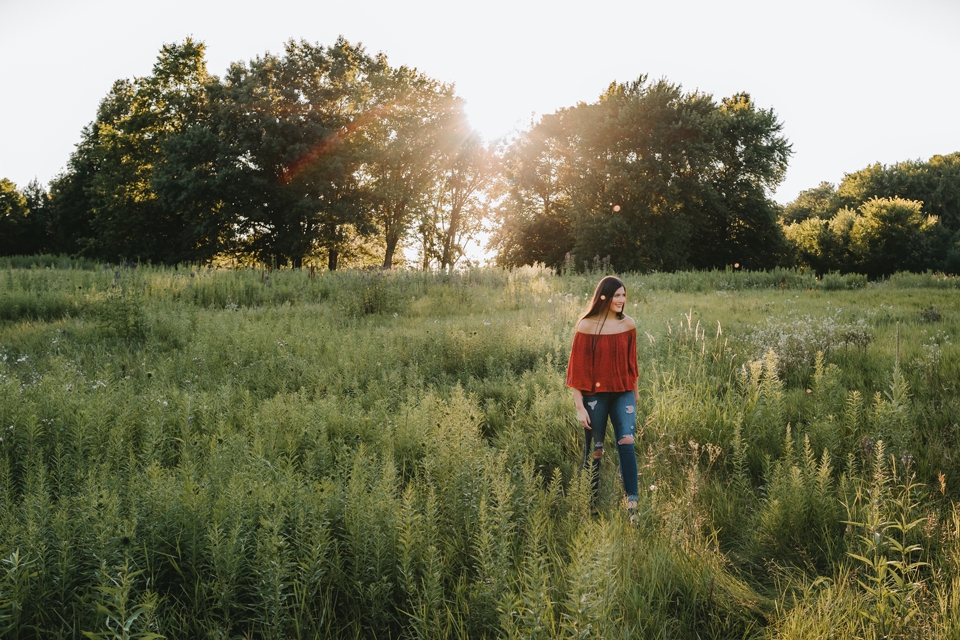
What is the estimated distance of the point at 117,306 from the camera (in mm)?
7988

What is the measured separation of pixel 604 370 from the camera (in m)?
4.17

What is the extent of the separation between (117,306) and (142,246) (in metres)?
26.5

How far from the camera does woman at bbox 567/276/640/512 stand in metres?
4.16

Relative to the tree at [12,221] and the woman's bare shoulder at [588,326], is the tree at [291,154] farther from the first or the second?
the tree at [12,221]

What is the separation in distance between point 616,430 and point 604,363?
0.54 m

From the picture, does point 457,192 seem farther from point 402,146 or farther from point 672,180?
point 672,180

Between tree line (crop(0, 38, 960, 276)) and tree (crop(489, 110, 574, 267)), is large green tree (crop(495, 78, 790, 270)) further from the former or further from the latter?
tree (crop(489, 110, 574, 267))

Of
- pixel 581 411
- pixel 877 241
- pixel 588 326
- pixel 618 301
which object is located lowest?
pixel 581 411

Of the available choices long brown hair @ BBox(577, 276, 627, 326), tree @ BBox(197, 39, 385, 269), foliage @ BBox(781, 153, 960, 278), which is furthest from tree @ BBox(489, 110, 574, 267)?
long brown hair @ BBox(577, 276, 627, 326)

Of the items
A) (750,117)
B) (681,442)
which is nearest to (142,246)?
(681,442)

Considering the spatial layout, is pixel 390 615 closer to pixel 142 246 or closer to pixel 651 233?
pixel 651 233

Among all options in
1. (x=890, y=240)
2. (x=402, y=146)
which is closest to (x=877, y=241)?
(x=890, y=240)

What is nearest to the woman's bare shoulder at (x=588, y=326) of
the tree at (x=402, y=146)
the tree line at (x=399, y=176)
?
the tree line at (x=399, y=176)

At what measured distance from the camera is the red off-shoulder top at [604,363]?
4168 millimetres
